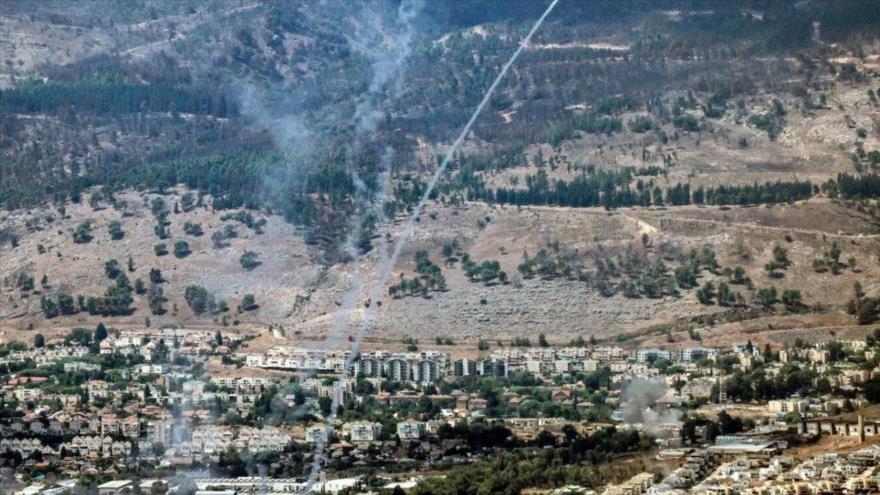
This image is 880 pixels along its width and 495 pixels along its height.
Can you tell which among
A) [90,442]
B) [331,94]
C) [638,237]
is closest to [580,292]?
[638,237]

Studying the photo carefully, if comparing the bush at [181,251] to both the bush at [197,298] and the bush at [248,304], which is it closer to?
the bush at [197,298]

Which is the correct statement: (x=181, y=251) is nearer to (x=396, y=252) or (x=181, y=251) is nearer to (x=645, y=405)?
(x=396, y=252)

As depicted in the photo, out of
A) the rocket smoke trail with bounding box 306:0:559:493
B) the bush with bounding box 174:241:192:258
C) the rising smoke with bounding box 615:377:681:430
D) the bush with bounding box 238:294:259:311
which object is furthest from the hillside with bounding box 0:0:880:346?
the rising smoke with bounding box 615:377:681:430

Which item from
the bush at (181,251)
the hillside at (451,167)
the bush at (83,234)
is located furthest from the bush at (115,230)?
the bush at (181,251)

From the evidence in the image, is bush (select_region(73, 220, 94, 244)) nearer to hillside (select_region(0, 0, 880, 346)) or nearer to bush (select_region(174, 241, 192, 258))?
hillside (select_region(0, 0, 880, 346))

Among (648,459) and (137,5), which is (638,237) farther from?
(137,5)

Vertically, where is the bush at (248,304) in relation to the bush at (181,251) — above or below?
below
